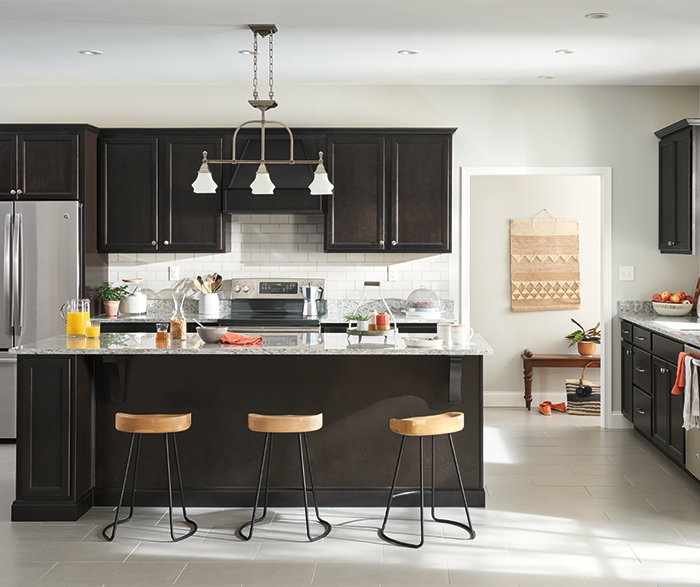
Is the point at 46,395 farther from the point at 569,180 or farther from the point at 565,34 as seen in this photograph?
the point at 569,180

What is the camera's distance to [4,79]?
5.67 m

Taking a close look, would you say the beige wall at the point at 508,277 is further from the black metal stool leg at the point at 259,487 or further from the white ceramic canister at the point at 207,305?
the black metal stool leg at the point at 259,487

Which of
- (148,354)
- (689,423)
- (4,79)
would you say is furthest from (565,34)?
(4,79)

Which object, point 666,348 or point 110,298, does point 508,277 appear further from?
point 110,298

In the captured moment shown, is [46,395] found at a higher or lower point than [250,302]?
lower

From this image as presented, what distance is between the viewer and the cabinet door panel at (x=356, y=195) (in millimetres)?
5559

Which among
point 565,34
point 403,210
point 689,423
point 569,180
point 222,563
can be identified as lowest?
point 222,563

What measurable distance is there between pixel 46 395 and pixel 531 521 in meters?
2.64

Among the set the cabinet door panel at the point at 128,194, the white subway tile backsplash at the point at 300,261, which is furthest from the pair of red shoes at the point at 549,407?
the cabinet door panel at the point at 128,194

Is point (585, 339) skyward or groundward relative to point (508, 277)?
groundward

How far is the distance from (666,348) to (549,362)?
1842mm

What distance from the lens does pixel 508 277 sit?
6.79 meters

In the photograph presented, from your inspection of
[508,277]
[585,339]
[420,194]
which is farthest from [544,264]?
[420,194]

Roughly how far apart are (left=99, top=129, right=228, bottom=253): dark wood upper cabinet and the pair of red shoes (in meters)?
3.21
